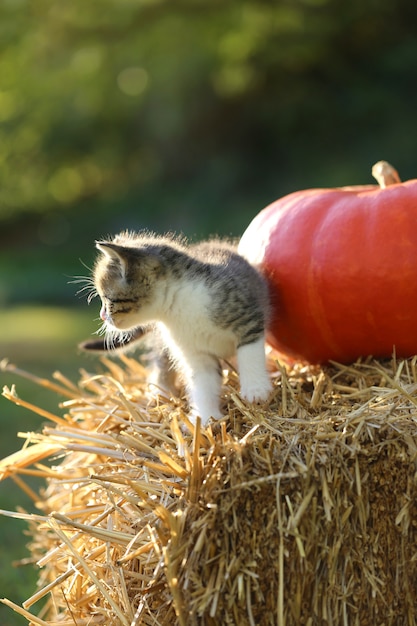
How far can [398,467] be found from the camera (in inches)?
102

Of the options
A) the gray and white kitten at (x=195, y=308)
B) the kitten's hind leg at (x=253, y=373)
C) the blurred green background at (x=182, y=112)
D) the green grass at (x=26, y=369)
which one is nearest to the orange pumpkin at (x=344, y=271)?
the gray and white kitten at (x=195, y=308)

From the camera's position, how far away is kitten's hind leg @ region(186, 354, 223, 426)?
3.07 meters

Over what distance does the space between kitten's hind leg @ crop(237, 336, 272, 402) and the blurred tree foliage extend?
9994 millimetres

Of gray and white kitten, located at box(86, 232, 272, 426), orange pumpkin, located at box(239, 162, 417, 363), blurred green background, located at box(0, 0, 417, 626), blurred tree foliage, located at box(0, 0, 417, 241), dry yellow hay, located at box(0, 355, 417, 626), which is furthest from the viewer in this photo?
blurred tree foliage, located at box(0, 0, 417, 241)

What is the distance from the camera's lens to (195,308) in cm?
309

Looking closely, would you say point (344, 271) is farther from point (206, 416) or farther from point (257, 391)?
point (206, 416)

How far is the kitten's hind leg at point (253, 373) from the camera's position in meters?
3.04

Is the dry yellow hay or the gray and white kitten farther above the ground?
the gray and white kitten

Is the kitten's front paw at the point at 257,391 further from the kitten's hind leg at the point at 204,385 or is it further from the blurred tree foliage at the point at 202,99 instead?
the blurred tree foliage at the point at 202,99

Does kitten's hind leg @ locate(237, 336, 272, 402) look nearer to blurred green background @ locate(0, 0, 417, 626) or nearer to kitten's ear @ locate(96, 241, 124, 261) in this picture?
kitten's ear @ locate(96, 241, 124, 261)

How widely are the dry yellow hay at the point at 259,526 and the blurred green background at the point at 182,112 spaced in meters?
8.10

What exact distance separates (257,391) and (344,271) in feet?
2.09

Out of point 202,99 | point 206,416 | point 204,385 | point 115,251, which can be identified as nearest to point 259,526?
point 206,416

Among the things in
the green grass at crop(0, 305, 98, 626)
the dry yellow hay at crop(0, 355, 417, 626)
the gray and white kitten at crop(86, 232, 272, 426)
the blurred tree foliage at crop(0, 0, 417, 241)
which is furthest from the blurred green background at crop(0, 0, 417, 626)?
the dry yellow hay at crop(0, 355, 417, 626)
